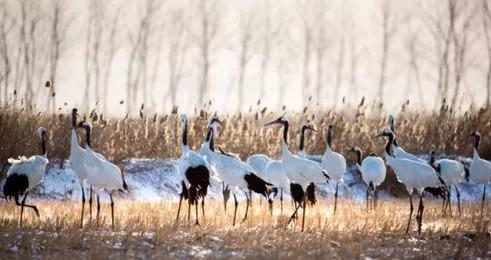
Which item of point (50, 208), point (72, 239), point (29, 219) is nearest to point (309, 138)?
point (50, 208)

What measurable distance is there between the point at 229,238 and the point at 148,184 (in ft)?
27.5

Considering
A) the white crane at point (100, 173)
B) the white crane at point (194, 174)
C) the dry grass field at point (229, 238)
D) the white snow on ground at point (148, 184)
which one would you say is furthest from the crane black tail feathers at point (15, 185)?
the white snow on ground at point (148, 184)

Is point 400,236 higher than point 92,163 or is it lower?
lower

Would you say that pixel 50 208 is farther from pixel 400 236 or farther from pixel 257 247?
pixel 400 236

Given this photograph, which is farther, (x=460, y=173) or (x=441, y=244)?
(x=460, y=173)

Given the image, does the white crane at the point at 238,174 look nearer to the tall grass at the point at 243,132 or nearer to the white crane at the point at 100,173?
the white crane at the point at 100,173

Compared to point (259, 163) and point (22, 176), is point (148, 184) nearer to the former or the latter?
point (259, 163)

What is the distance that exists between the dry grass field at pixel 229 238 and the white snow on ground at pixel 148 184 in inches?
146

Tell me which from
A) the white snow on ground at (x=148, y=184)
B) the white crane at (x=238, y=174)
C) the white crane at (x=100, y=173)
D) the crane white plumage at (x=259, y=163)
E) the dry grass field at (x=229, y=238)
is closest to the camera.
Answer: the dry grass field at (x=229, y=238)

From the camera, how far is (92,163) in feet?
42.9

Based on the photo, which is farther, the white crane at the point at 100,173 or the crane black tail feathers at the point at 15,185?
the crane black tail feathers at the point at 15,185

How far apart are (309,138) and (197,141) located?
3.41 meters

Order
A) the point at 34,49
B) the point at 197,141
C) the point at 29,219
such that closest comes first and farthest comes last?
1. the point at 29,219
2. the point at 197,141
3. the point at 34,49

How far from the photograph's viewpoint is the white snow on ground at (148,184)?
18250 mm
